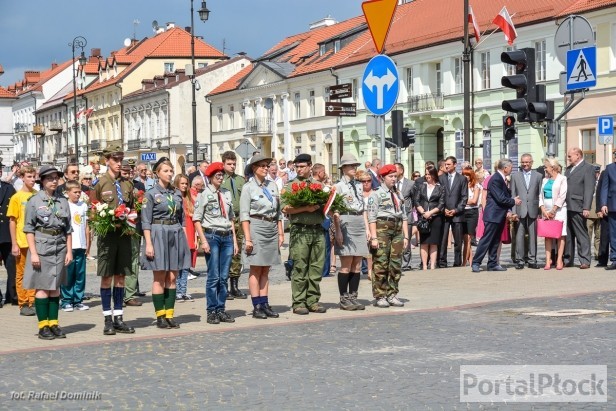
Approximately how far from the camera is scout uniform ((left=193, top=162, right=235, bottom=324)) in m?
13.3

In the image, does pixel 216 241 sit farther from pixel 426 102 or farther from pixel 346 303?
pixel 426 102

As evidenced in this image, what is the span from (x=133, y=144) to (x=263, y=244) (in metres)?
95.9

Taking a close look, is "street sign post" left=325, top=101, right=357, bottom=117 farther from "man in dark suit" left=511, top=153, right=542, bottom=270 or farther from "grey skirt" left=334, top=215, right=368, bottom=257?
"grey skirt" left=334, top=215, right=368, bottom=257

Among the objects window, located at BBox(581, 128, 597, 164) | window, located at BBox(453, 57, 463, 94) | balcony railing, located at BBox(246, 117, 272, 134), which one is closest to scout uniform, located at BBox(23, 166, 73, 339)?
window, located at BBox(581, 128, 597, 164)

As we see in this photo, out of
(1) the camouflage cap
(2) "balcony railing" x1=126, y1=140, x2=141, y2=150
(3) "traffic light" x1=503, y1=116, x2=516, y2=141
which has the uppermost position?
(2) "balcony railing" x1=126, y1=140, x2=141, y2=150

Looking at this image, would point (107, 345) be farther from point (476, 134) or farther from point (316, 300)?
point (476, 134)

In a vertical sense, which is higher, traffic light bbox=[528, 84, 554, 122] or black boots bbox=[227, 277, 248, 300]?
traffic light bbox=[528, 84, 554, 122]

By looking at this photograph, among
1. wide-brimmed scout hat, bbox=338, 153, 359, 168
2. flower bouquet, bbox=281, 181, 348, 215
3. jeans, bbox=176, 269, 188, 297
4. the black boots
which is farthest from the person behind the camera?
the black boots

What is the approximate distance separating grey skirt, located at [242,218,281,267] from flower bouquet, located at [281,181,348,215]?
38cm

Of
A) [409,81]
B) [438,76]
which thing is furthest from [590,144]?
[409,81]

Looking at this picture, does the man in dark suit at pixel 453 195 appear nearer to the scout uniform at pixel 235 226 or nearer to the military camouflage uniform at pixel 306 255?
the scout uniform at pixel 235 226

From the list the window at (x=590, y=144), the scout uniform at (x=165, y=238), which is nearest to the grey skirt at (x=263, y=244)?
the scout uniform at (x=165, y=238)

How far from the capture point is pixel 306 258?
554 inches

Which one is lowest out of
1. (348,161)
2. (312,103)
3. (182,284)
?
(182,284)
